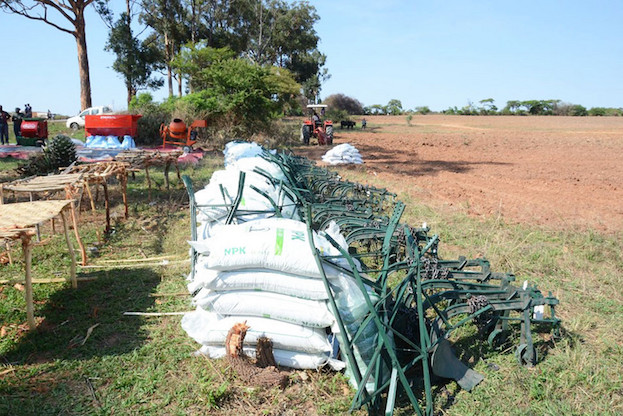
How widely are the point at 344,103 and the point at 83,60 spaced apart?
38.7 meters

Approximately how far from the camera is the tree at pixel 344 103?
173 ft

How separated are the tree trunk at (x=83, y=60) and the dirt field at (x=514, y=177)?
9.25m

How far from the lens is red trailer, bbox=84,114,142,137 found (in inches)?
504

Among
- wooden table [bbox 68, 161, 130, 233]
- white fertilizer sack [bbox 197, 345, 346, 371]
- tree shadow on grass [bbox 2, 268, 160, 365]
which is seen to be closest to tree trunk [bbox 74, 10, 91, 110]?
wooden table [bbox 68, 161, 130, 233]

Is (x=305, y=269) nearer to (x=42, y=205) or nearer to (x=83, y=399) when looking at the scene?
(x=83, y=399)

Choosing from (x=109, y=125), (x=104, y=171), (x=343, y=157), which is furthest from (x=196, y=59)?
(x=104, y=171)

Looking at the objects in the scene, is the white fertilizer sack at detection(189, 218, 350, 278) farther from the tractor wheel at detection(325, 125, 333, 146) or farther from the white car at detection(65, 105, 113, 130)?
the white car at detection(65, 105, 113, 130)

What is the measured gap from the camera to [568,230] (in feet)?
20.3

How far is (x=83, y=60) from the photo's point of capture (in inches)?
731

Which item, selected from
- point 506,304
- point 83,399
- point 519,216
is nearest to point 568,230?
point 519,216

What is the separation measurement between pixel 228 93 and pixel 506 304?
15.1m

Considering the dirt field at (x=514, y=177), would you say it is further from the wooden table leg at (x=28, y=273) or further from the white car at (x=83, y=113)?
the white car at (x=83, y=113)

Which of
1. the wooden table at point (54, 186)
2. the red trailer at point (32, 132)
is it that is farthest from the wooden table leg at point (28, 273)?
the red trailer at point (32, 132)

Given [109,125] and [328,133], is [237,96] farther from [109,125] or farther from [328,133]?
[109,125]
